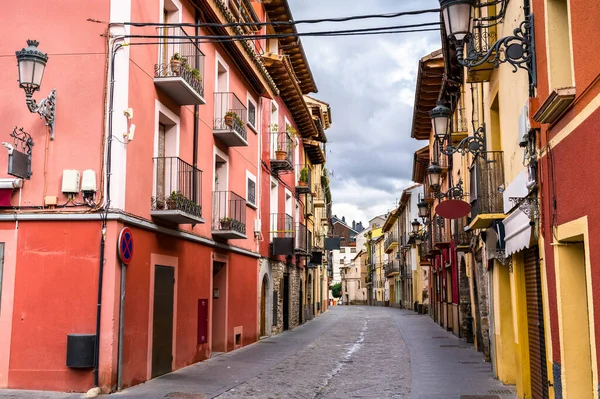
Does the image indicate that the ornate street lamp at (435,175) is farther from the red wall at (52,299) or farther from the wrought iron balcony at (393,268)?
the wrought iron balcony at (393,268)

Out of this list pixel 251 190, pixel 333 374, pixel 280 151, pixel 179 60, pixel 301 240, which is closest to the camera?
pixel 179 60

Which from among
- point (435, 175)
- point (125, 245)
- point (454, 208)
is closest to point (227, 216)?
point (435, 175)

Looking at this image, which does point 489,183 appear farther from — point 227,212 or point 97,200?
point 227,212

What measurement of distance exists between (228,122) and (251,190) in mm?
4456

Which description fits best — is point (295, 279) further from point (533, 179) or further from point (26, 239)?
point (533, 179)

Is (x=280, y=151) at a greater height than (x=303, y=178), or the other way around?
(x=303, y=178)

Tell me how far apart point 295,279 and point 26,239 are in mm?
18881

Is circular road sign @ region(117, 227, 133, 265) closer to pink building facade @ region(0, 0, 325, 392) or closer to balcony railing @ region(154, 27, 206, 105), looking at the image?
pink building facade @ region(0, 0, 325, 392)

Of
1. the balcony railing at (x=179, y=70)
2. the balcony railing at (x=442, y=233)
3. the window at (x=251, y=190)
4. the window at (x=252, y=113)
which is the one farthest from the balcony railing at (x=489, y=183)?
the balcony railing at (x=442, y=233)

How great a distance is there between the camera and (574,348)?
6.75m

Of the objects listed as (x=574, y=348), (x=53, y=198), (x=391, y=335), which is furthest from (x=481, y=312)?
(x=53, y=198)

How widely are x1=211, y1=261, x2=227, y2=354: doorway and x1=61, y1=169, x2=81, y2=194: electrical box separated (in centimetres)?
685

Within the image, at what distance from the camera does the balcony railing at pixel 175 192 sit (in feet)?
40.4

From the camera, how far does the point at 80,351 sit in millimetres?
10117
